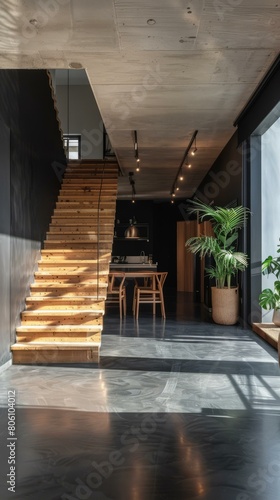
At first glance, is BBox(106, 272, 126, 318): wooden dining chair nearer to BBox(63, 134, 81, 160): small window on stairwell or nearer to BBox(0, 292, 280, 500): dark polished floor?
BBox(0, 292, 280, 500): dark polished floor

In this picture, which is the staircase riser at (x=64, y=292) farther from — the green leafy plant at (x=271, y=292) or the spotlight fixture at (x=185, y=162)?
the spotlight fixture at (x=185, y=162)

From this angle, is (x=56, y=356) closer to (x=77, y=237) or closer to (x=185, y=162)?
(x=77, y=237)

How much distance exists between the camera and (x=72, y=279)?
6117mm

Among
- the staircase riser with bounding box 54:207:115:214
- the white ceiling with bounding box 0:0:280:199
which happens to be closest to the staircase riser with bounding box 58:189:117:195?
the staircase riser with bounding box 54:207:115:214

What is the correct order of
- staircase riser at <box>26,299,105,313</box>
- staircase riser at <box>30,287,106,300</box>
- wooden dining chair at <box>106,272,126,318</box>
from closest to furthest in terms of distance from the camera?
staircase riser at <box>26,299,105,313</box>, staircase riser at <box>30,287,106,300</box>, wooden dining chair at <box>106,272,126,318</box>

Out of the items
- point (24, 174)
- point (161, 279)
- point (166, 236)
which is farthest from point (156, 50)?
point (166, 236)

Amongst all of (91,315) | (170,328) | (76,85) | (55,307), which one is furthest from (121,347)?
(76,85)

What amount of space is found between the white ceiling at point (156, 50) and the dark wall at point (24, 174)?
769 millimetres

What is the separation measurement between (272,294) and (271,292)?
0.04 m

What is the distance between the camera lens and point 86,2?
11.0 feet

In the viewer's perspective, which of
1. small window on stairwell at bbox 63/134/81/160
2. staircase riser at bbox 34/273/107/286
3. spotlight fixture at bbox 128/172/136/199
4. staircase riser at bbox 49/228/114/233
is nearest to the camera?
staircase riser at bbox 34/273/107/286

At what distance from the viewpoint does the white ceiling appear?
349 centimetres

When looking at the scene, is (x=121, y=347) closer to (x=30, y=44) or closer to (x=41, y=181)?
(x=41, y=181)

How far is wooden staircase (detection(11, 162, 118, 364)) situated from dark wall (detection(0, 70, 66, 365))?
0.21 m
